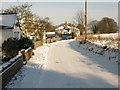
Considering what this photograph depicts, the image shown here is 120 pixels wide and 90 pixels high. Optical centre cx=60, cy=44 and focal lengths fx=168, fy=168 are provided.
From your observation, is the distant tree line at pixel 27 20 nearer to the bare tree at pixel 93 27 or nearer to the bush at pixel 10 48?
the bush at pixel 10 48

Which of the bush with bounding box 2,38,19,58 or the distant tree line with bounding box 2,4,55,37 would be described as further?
the distant tree line with bounding box 2,4,55,37

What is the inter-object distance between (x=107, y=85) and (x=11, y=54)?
36.1ft

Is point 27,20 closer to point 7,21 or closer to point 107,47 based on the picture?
point 7,21

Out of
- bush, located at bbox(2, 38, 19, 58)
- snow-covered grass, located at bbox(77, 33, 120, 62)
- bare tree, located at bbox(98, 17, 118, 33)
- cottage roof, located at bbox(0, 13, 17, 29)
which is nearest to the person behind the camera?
snow-covered grass, located at bbox(77, 33, 120, 62)

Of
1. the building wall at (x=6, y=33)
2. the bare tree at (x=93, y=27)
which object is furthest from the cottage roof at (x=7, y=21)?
the bare tree at (x=93, y=27)

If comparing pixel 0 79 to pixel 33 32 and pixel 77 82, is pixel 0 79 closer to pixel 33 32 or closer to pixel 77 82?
pixel 77 82

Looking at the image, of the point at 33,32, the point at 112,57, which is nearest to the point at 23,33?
the point at 33,32

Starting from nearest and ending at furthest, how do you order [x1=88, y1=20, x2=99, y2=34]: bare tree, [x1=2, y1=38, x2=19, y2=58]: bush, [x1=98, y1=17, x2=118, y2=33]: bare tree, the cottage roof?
[x1=2, y1=38, x2=19, y2=58]: bush < the cottage roof < [x1=88, y1=20, x2=99, y2=34]: bare tree < [x1=98, y1=17, x2=118, y2=33]: bare tree

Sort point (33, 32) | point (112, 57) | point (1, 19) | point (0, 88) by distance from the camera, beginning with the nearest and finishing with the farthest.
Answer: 1. point (0, 88)
2. point (112, 57)
3. point (1, 19)
4. point (33, 32)

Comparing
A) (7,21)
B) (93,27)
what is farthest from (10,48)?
(93,27)

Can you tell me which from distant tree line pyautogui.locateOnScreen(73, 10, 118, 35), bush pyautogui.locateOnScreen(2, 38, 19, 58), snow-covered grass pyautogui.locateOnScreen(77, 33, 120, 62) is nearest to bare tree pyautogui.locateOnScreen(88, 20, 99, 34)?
distant tree line pyautogui.locateOnScreen(73, 10, 118, 35)

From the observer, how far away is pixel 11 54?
15.2m

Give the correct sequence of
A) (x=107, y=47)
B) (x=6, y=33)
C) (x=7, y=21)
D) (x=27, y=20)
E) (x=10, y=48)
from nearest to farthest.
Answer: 1. (x=107, y=47)
2. (x=10, y=48)
3. (x=6, y=33)
4. (x=7, y=21)
5. (x=27, y=20)

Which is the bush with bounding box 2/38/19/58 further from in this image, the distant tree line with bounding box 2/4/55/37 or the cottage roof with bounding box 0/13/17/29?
the distant tree line with bounding box 2/4/55/37
